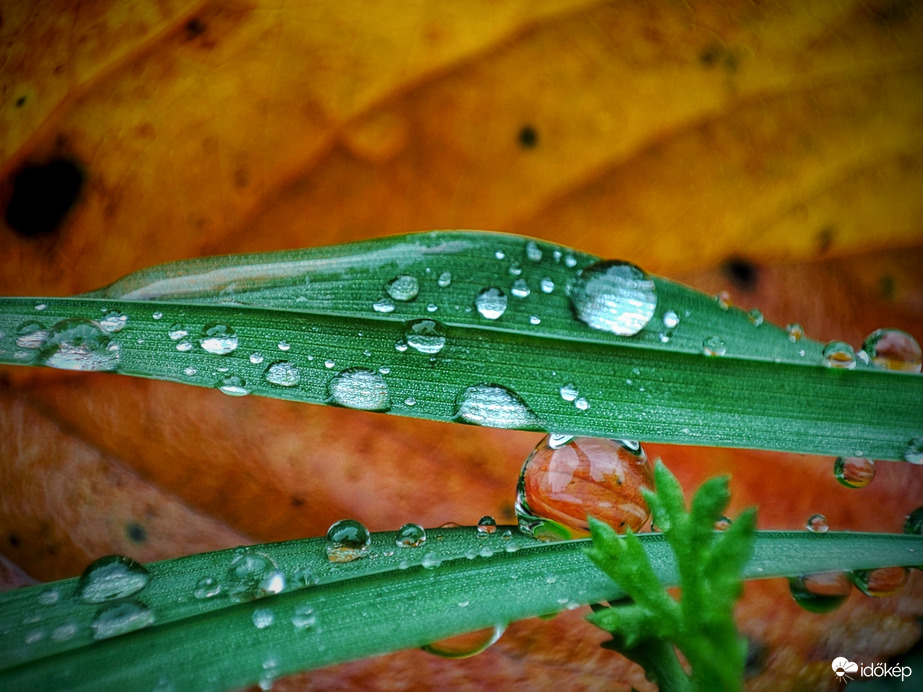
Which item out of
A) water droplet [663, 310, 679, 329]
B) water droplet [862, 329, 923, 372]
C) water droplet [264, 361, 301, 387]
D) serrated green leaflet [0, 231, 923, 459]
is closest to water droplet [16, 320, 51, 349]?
serrated green leaflet [0, 231, 923, 459]

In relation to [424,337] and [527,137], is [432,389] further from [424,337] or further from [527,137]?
[527,137]

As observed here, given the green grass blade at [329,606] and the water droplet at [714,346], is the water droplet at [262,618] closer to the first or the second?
the green grass blade at [329,606]

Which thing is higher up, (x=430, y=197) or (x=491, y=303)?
(x=430, y=197)

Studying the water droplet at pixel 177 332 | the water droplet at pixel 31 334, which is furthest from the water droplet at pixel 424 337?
the water droplet at pixel 31 334

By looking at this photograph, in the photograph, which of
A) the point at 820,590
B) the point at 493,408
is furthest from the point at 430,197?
the point at 820,590

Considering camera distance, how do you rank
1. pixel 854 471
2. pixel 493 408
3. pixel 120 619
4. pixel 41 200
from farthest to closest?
pixel 41 200 → pixel 854 471 → pixel 493 408 → pixel 120 619

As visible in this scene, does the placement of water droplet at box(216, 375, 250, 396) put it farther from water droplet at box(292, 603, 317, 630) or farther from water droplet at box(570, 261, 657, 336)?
water droplet at box(570, 261, 657, 336)

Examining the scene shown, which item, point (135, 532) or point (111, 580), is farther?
point (135, 532)
